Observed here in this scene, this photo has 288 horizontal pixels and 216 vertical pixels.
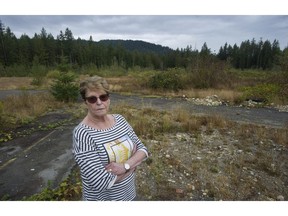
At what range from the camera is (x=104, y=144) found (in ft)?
5.67

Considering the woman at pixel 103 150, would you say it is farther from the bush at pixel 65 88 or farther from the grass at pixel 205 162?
the bush at pixel 65 88

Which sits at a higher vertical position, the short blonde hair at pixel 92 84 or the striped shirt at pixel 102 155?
the short blonde hair at pixel 92 84

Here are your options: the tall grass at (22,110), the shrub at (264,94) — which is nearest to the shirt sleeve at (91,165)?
the tall grass at (22,110)

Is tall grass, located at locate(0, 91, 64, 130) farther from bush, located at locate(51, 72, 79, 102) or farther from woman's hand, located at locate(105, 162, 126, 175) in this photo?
woman's hand, located at locate(105, 162, 126, 175)

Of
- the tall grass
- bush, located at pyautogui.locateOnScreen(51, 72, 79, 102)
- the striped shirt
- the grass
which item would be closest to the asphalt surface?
the grass

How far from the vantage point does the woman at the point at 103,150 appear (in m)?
1.63

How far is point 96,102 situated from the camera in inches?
72.2

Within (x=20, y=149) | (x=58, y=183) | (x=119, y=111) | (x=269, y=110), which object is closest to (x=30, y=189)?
(x=58, y=183)

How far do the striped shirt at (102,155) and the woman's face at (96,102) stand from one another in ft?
0.46

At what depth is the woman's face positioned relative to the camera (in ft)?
5.97

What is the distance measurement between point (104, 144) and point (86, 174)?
248 millimetres

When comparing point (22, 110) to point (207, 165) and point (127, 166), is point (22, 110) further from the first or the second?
point (127, 166)

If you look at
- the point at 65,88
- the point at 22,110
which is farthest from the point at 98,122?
the point at 65,88

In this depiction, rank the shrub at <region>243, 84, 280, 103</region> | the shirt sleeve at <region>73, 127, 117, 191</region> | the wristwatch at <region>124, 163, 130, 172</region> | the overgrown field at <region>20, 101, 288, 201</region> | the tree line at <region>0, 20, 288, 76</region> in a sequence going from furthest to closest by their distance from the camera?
1. the tree line at <region>0, 20, 288, 76</region>
2. the shrub at <region>243, 84, 280, 103</region>
3. the overgrown field at <region>20, 101, 288, 201</region>
4. the wristwatch at <region>124, 163, 130, 172</region>
5. the shirt sleeve at <region>73, 127, 117, 191</region>
